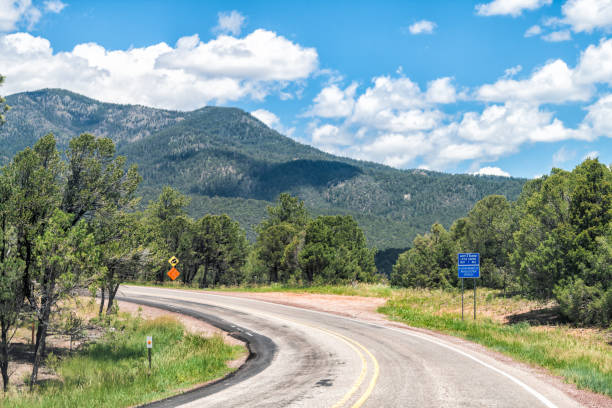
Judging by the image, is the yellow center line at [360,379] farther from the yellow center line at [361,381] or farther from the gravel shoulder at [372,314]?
the gravel shoulder at [372,314]

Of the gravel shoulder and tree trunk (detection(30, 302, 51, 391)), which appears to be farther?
tree trunk (detection(30, 302, 51, 391))

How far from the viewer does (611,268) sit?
1906 centimetres

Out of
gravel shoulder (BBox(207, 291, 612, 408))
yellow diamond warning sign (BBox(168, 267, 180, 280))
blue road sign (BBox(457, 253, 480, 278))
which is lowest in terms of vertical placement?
gravel shoulder (BBox(207, 291, 612, 408))

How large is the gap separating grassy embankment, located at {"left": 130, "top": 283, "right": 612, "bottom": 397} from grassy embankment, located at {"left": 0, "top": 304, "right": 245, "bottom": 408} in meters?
10.3

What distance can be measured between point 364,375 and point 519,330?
38.4ft

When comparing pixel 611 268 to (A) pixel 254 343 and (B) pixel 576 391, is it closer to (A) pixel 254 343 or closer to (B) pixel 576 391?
(B) pixel 576 391

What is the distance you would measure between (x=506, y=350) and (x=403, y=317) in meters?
9.57

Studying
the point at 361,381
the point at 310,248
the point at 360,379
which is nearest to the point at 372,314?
the point at 360,379

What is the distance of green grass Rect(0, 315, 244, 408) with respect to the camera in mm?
11234

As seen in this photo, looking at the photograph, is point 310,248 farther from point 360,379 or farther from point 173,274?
point 360,379

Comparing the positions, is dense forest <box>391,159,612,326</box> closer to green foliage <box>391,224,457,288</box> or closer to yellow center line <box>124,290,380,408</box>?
yellow center line <box>124,290,380,408</box>

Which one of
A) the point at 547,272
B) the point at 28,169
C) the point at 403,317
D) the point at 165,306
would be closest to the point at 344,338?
the point at 403,317

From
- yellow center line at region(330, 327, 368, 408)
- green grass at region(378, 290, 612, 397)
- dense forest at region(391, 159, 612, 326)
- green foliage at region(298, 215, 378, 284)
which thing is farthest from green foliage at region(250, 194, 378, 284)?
yellow center line at region(330, 327, 368, 408)

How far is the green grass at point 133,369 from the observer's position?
11234 millimetres
